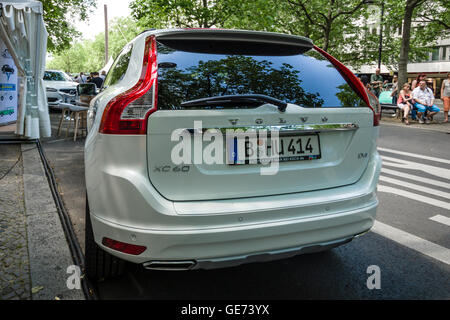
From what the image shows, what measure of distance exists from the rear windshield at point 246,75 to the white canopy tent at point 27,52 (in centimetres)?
716

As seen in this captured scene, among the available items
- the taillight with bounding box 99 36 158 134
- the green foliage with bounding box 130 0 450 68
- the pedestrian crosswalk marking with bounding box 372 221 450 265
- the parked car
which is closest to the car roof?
the taillight with bounding box 99 36 158 134

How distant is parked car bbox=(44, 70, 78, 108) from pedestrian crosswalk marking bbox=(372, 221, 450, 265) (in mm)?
15331

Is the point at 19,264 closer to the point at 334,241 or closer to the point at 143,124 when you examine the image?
the point at 143,124

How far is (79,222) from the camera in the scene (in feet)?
13.3

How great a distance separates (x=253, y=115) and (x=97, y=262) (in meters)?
1.44

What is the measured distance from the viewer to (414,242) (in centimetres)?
378

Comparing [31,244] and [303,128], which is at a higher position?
[303,128]

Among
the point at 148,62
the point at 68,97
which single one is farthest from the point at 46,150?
the point at 68,97

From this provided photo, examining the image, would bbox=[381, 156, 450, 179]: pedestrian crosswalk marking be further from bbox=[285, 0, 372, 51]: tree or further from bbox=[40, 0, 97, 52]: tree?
bbox=[40, 0, 97, 52]: tree

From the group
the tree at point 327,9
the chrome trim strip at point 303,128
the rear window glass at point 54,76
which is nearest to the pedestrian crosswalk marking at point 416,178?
the chrome trim strip at point 303,128

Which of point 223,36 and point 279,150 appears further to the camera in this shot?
point 223,36

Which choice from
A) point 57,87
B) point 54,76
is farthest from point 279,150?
point 54,76

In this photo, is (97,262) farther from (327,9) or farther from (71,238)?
(327,9)

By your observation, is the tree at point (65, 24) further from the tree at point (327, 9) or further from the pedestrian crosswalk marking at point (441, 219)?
the pedestrian crosswalk marking at point (441, 219)
